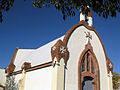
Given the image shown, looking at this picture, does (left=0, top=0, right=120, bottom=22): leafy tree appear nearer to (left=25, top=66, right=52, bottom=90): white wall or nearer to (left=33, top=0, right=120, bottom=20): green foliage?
(left=33, top=0, right=120, bottom=20): green foliage

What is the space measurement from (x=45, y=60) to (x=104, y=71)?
24.9 ft

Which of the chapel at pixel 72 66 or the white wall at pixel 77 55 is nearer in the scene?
the chapel at pixel 72 66

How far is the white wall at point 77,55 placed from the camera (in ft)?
50.1

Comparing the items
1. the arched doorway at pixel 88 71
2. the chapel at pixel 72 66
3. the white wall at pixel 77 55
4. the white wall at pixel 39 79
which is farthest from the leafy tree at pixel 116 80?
the white wall at pixel 39 79

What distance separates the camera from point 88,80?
57.1 ft

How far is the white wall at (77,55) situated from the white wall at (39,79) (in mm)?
1649

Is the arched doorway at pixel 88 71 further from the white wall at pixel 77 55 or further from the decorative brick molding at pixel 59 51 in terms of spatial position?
the decorative brick molding at pixel 59 51

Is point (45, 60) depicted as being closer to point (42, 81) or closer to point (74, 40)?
point (42, 81)

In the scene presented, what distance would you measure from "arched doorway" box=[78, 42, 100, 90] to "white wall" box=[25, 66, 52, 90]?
9.94ft

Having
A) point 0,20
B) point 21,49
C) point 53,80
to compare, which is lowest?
point 53,80

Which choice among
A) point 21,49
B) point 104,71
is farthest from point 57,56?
point 21,49

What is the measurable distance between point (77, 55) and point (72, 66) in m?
1.44

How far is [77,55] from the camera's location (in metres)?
16.6

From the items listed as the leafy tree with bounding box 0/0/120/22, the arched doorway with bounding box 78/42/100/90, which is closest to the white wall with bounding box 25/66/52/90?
the arched doorway with bounding box 78/42/100/90
